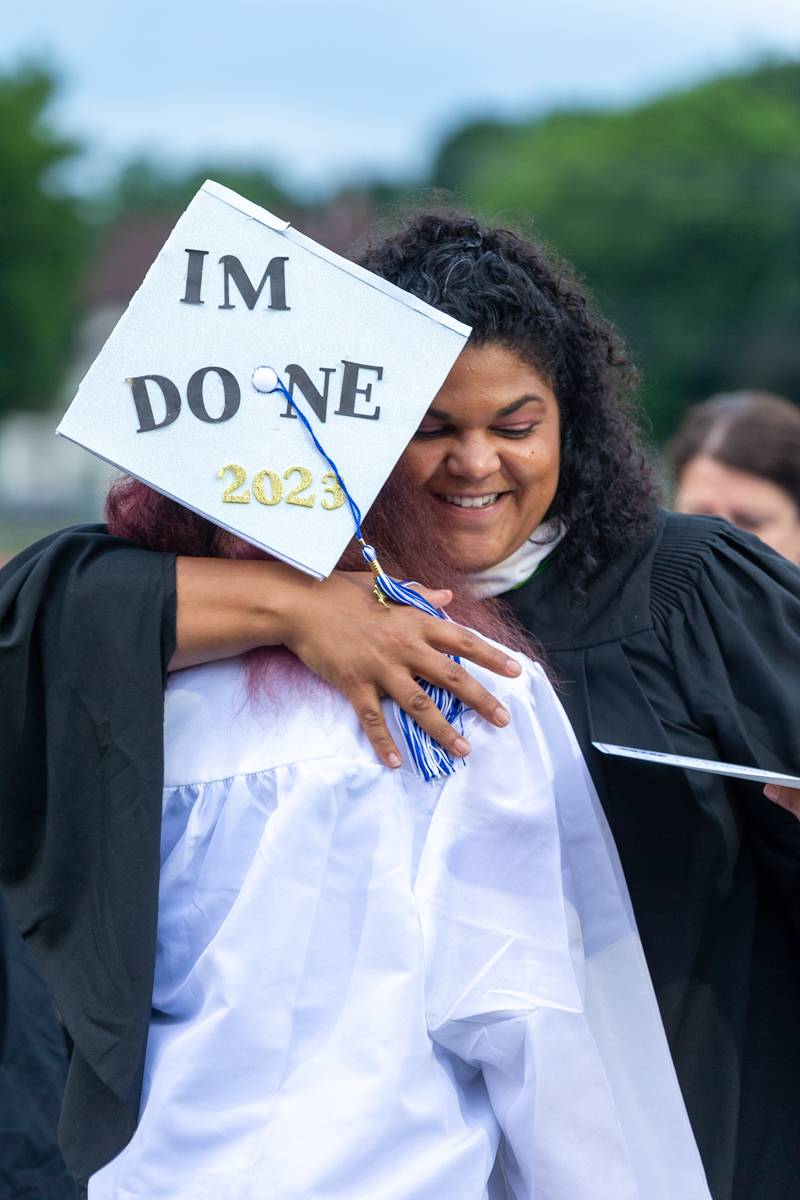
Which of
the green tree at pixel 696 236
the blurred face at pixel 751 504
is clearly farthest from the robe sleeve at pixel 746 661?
the green tree at pixel 696 236

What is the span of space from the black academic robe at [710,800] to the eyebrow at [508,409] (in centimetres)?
29

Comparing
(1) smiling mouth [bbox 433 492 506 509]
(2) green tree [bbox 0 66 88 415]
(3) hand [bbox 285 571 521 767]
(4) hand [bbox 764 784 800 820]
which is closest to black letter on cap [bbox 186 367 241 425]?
(3) hand [bbox 285 571 521 767]

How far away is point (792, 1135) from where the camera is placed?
2496mm

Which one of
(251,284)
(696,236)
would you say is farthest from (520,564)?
(696,236)

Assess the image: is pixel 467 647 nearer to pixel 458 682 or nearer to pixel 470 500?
pixel 458 682

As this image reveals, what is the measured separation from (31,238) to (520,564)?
101ft

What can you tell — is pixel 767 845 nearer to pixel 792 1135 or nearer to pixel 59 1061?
pixel 792 1135

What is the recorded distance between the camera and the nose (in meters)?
2.35

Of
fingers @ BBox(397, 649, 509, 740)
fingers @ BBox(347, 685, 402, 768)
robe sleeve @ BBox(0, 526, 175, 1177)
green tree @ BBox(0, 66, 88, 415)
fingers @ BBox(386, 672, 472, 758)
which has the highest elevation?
fingers @ BBox(397, 649, 509, 740)

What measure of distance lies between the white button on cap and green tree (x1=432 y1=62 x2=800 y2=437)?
4072cm

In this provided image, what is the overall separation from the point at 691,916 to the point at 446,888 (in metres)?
0.57

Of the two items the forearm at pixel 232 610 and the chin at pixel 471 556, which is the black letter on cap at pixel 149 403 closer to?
the forearm at pixel 232 610

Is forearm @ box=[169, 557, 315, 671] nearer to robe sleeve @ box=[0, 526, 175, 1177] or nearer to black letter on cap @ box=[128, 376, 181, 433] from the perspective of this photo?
robe sleeve @ box=[0, 526, 175, 1177]

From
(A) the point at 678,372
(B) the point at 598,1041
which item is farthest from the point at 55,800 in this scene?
(A) the point at 678,372
